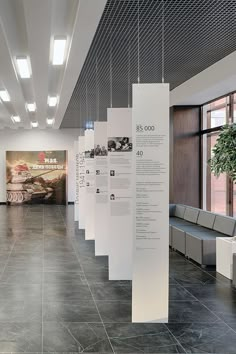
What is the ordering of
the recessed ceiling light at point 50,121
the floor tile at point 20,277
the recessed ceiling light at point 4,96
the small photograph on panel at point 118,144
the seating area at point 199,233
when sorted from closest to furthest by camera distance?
the small photograph on panel at point 118,144, the floor tile at point 20,277, the seating area at point 199,233, the recessed ceiling light at point 4,96, the recessed ceiling light at point 50,121

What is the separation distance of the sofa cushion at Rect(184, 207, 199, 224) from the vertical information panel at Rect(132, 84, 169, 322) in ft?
17.5

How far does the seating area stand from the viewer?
301 inches

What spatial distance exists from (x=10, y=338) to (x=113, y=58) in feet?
18.3

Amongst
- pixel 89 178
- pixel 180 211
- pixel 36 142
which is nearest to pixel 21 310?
pixel 89 178

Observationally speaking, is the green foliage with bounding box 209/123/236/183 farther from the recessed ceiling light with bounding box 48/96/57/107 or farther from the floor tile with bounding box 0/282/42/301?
the recessed ceiling light with bounding box 48/96/57/107

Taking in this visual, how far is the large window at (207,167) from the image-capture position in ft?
33.9

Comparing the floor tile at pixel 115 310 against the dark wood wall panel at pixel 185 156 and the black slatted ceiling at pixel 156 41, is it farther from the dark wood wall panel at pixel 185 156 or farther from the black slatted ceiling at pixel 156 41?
the dark wood wall panel at pixel 185 156

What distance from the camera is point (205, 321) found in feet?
16.3

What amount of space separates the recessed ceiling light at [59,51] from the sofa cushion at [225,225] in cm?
468

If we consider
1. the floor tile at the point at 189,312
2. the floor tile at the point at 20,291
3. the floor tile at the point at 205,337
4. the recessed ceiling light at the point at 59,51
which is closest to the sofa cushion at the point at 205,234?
the floor tile at the point at 189,312

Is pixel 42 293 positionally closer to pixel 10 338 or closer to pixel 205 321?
pixel 10 338

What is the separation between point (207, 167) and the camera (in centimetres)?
1218

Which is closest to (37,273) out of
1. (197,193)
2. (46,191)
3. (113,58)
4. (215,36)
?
(113,58)

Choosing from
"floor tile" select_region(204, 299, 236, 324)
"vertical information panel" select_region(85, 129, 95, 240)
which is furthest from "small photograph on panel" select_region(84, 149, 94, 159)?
"floor tile" select_region(204, 299, 236, 324)
